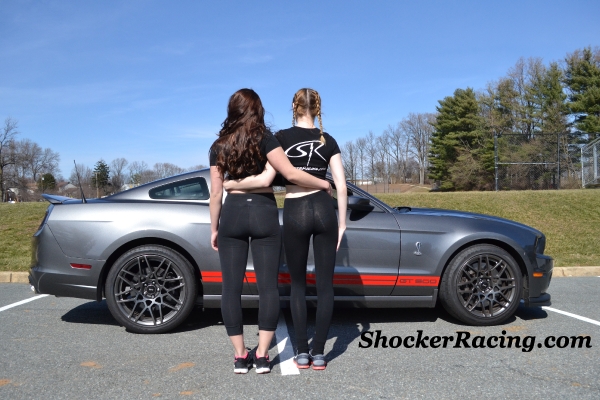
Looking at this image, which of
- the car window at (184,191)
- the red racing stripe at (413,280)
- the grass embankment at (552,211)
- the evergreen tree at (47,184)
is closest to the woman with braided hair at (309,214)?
the red racing stripe at (413,280)

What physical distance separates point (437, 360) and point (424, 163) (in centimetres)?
7274

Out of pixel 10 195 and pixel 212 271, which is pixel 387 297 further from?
pixel 10 195

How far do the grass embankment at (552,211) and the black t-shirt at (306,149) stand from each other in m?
6.87

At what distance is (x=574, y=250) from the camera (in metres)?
10.0

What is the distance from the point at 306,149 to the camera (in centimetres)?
328

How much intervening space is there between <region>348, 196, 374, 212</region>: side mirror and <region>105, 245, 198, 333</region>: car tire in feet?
4.79

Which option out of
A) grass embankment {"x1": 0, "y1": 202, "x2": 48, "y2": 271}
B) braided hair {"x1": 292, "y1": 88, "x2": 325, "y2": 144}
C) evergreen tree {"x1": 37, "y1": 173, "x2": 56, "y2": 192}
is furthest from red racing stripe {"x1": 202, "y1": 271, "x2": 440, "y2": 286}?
evergreen tree {"x1": 37, "y1": 173, "x2": 56, "y2": 192}

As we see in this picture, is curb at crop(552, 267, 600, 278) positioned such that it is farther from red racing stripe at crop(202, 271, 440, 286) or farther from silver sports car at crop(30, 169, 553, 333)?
red racing stripe at crop(202, 271, 440, 286)

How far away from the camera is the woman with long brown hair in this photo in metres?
3.13

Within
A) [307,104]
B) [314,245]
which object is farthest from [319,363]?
[307,104]

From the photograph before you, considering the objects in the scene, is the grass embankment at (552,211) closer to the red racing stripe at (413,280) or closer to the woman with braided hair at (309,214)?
the red racing stripe at (413,280)

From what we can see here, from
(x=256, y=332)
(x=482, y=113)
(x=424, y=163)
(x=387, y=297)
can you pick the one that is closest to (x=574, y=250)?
(x=387, y=297)

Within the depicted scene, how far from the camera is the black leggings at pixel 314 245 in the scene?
3232mm

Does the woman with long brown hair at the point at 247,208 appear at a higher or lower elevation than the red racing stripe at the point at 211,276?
higher
